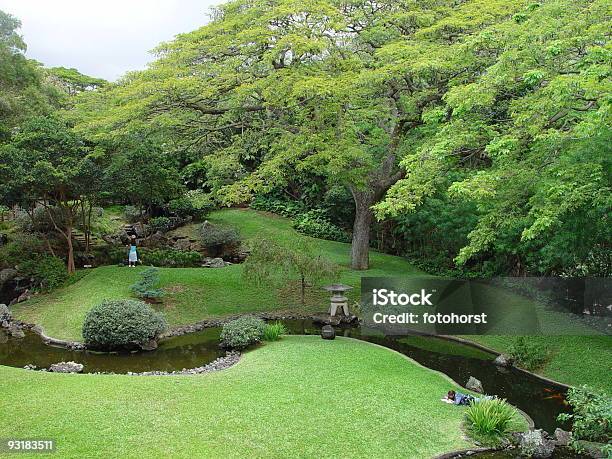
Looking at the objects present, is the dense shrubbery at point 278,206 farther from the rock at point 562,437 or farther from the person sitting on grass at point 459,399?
the rock at point 562,437

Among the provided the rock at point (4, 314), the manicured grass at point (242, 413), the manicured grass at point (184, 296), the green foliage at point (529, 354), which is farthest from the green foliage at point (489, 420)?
the rock at point (4, 314)

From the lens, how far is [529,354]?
1191 cm

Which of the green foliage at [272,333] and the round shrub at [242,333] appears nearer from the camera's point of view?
the round shrub at [242,333]

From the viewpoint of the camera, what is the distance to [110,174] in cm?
1708

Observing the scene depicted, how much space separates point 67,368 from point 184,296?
18.0ft

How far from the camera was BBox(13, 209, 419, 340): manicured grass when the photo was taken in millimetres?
15039

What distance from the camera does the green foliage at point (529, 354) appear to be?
11.8m

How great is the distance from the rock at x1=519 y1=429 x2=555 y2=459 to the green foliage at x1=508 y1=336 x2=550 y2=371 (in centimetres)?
400

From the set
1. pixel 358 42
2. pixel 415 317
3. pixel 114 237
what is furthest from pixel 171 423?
pixel 114 237

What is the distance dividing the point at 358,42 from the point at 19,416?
13.4 m

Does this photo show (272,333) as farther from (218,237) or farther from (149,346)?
(218,237)


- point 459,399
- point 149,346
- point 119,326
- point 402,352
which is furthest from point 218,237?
point 459,399

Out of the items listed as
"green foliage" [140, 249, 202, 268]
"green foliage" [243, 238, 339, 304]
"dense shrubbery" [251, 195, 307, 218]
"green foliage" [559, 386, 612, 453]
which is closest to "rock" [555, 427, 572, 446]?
"green foliage" [559, 386, 612, 453]

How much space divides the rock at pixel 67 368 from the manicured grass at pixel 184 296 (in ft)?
7.59
